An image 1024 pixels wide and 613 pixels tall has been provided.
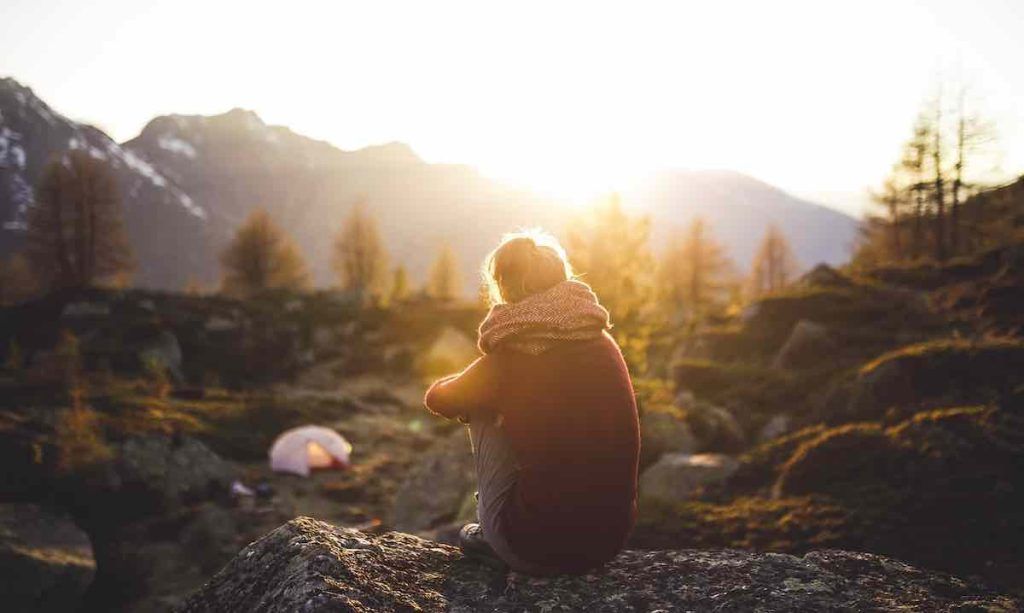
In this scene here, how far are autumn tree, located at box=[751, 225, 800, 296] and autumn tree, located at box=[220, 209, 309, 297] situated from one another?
154 feet

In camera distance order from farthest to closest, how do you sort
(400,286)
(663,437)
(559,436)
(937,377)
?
(400,286) → (663,437) → (937,377) → (559,436)

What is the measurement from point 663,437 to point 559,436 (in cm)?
873

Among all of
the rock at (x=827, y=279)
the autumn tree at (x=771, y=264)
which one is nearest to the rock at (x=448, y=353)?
the rock at (x=827, y=279)

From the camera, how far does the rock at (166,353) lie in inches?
982

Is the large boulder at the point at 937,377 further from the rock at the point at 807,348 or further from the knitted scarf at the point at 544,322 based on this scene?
the knitted scarf at the point at 544,322

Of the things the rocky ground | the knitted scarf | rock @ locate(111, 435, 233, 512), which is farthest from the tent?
the knitted scarf

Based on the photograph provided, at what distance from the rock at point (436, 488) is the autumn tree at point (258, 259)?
4313cm

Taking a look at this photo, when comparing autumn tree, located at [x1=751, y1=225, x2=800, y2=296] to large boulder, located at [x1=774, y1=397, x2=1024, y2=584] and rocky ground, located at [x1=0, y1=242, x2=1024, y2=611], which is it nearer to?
rocky ground, located at [x1=0, y1=242, x2=1024, y2=611]

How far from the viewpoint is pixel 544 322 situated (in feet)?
10.2

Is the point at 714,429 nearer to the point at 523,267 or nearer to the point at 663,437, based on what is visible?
the point at 663,437

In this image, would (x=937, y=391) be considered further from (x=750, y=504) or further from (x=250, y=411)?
(x=250, y=411)

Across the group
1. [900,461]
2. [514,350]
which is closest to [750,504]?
[900,461]

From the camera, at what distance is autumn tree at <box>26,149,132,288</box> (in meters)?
42.4

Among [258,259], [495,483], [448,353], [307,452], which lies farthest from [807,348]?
[258,259]
